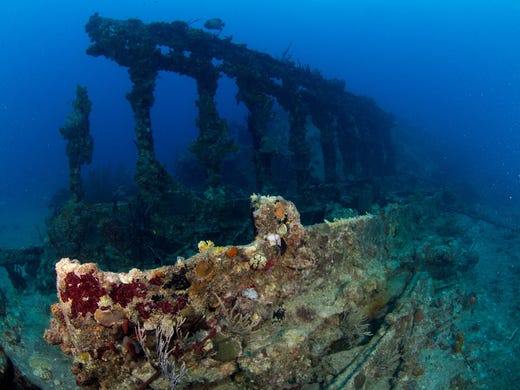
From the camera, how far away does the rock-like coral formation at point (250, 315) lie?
12.3ft

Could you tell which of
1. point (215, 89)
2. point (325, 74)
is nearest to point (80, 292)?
point (215, 89)

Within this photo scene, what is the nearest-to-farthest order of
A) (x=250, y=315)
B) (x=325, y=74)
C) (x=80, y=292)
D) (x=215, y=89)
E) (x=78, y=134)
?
(x=80, y=292), (x=250, y=315), (x=78, y=134), (x=215, y=89), (x=325, y=74)

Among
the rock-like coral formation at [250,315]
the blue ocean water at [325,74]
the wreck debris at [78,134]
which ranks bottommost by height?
the rock-like coral formation at [250,315]

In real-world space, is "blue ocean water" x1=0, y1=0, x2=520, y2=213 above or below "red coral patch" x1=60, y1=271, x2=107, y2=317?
above

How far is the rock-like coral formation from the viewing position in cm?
375

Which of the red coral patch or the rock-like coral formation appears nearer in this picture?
the red coral patch

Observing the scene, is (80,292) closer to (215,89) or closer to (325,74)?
(215,89)

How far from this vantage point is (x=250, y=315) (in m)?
4.67

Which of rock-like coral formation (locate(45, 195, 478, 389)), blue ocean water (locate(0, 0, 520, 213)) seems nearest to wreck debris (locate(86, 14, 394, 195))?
rock-like coral formation (locate(45, 195, 478, 389))

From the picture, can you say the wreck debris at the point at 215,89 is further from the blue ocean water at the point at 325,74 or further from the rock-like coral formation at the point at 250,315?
the blue ocean water at the point at 325,74

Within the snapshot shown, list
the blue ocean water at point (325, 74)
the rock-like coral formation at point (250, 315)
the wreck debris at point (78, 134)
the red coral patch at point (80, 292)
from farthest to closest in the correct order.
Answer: the blue ocean water at point (325, 74), the wreck debris at point (78, 134), the rock-like coral formation at point (250, 315), the red coral patch at point (80, 292)

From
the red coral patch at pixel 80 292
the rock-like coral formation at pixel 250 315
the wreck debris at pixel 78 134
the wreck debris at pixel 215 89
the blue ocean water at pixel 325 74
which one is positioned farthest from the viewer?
the blue ocean water at pixel 325 74

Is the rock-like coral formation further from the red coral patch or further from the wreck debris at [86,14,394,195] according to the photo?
the wreck debris at [86,14,394,195]

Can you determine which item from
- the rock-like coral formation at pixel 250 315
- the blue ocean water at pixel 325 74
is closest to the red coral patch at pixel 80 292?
the rock-like coral formation at pixel 250 315
